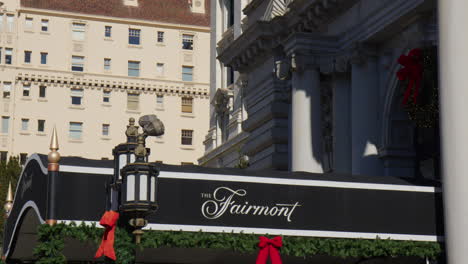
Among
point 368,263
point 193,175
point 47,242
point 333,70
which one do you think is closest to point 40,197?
point 47,242

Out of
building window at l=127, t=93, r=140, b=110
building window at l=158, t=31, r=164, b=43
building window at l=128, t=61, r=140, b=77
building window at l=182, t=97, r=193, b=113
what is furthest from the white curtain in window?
building window at l=182, t=97, r=193, b=113

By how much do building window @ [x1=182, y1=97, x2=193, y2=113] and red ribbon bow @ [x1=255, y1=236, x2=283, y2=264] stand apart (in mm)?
92485

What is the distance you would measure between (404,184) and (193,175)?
4.19 meters

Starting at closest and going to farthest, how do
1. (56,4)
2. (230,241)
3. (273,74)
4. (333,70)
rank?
(230,241), (333,70), (273,74), (56,4)

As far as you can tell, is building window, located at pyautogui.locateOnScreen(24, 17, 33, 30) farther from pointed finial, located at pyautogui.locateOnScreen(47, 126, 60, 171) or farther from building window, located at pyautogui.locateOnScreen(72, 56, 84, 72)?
pointed finial, located at pyautogui.locateOnScreen(47, 126, 60, 171)

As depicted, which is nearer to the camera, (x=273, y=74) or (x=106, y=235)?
(x=106, y=235)

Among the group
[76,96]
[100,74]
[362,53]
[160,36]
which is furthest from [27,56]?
[362,53]

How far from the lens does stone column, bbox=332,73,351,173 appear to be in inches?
1185

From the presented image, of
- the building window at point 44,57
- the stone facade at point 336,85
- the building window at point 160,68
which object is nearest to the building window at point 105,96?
the building window at point 160,68

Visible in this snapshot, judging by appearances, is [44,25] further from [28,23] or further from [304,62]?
[304,62]

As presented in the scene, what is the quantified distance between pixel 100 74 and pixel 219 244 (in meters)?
91.7

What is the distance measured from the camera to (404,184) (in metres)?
20.5

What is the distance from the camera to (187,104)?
112 m

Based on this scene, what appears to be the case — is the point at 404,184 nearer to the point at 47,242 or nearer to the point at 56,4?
the point at 47,242
